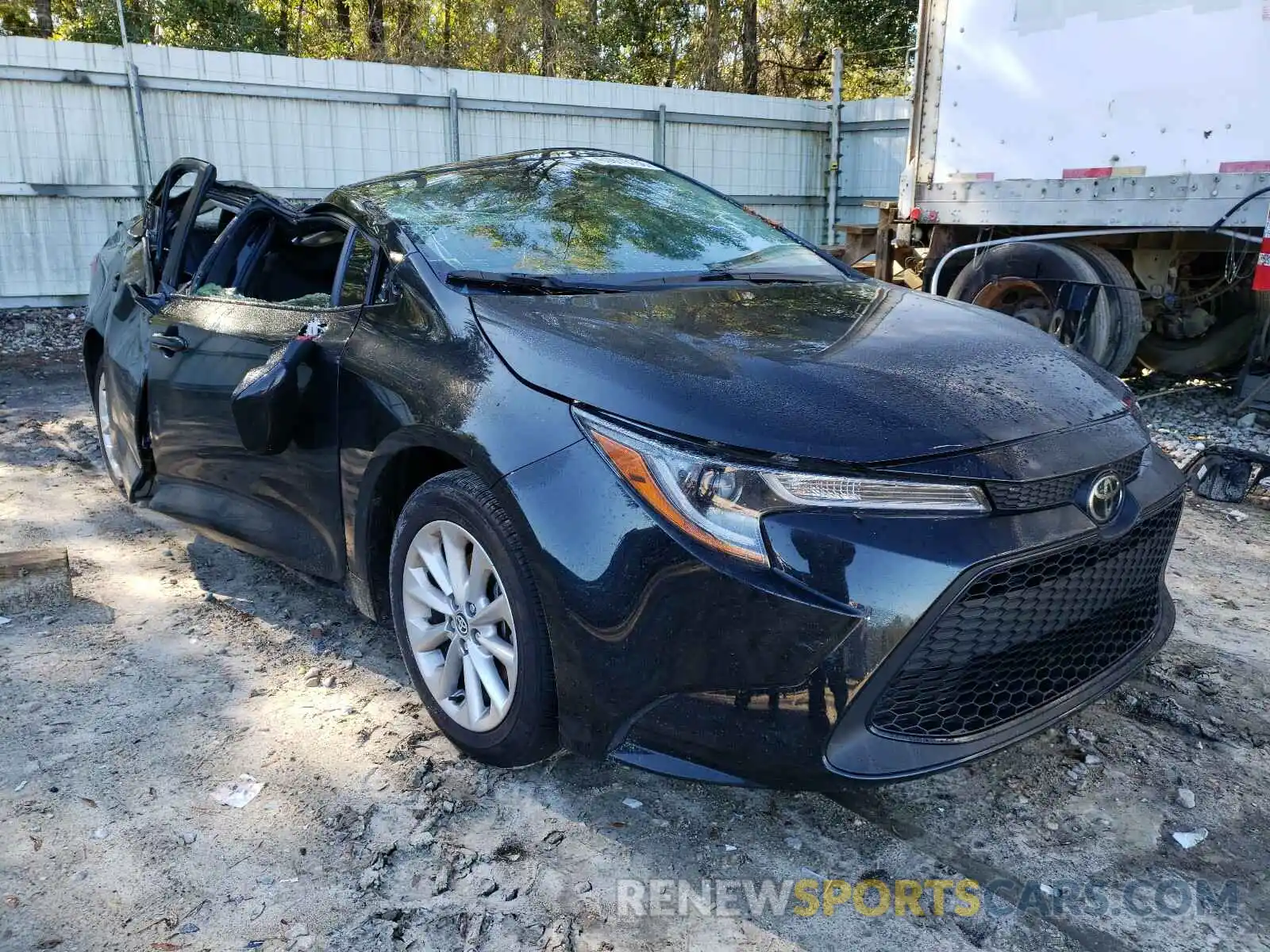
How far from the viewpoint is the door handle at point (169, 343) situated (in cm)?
369

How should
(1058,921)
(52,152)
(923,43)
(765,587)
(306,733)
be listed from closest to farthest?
(765,587) < (1058,921) < (306,733) < (923,43) < (52,152)

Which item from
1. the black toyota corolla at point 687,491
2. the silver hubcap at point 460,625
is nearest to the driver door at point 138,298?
the black toyota corolla at point 687,491

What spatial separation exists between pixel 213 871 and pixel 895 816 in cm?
161

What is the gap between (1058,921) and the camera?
84.2 inches

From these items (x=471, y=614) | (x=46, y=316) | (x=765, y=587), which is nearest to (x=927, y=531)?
(x=765, y=587)

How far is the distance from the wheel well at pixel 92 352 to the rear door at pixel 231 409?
3.54 feet

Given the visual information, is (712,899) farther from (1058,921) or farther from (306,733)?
(306,733)

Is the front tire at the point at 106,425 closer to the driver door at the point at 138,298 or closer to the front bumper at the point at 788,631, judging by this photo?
the driver door at the point at 138,298

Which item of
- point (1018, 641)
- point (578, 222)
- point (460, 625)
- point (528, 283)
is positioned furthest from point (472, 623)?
point (578, 222)

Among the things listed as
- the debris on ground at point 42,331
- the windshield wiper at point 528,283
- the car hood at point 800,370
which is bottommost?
the debris on ground at point 42,331

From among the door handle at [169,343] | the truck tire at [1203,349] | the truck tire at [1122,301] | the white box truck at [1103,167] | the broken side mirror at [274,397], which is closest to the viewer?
the broken side mirror at [274,397]

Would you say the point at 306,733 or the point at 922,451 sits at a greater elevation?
the point at 922,451

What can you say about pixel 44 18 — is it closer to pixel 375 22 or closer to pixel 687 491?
pixel 375 22

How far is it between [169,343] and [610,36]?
19.0m
